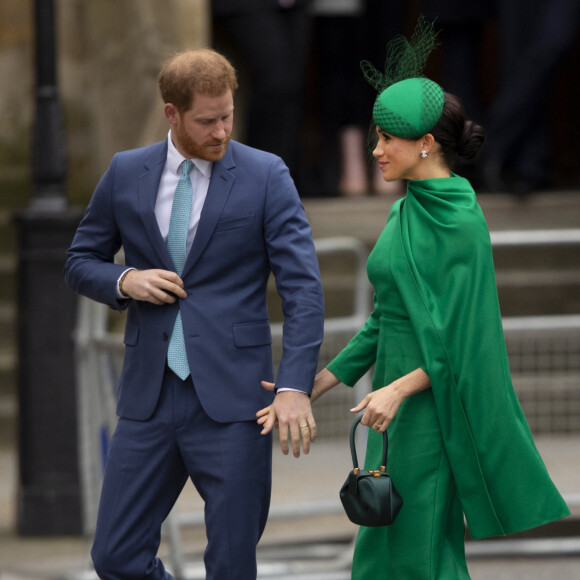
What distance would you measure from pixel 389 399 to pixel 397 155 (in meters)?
0.67

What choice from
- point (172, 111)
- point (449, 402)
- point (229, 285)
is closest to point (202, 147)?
point (172, 111)

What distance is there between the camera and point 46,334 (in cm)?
687

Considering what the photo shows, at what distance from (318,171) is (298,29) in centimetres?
194

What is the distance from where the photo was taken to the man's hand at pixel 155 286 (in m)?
3.95

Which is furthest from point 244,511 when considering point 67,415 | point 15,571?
point 67,415

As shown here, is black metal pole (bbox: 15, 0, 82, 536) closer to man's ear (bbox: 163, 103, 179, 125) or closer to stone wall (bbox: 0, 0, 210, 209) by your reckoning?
stone wall (bbox: 0, 0, 210, 209)

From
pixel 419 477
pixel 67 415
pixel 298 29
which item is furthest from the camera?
pixel 298 29

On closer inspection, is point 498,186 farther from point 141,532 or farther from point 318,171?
point 141,532

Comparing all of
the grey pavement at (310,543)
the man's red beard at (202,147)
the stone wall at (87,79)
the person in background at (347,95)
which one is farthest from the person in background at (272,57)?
the man's red beard at (202,147)

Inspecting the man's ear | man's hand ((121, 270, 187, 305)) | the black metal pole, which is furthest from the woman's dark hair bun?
the black metal pole

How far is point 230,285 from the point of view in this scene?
404 cm

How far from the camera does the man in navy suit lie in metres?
3.96

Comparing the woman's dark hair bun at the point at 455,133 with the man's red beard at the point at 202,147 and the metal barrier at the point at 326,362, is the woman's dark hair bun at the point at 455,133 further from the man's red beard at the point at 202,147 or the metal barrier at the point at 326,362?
the metal barrier at the point at 326,362

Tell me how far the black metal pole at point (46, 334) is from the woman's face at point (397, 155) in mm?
3147
